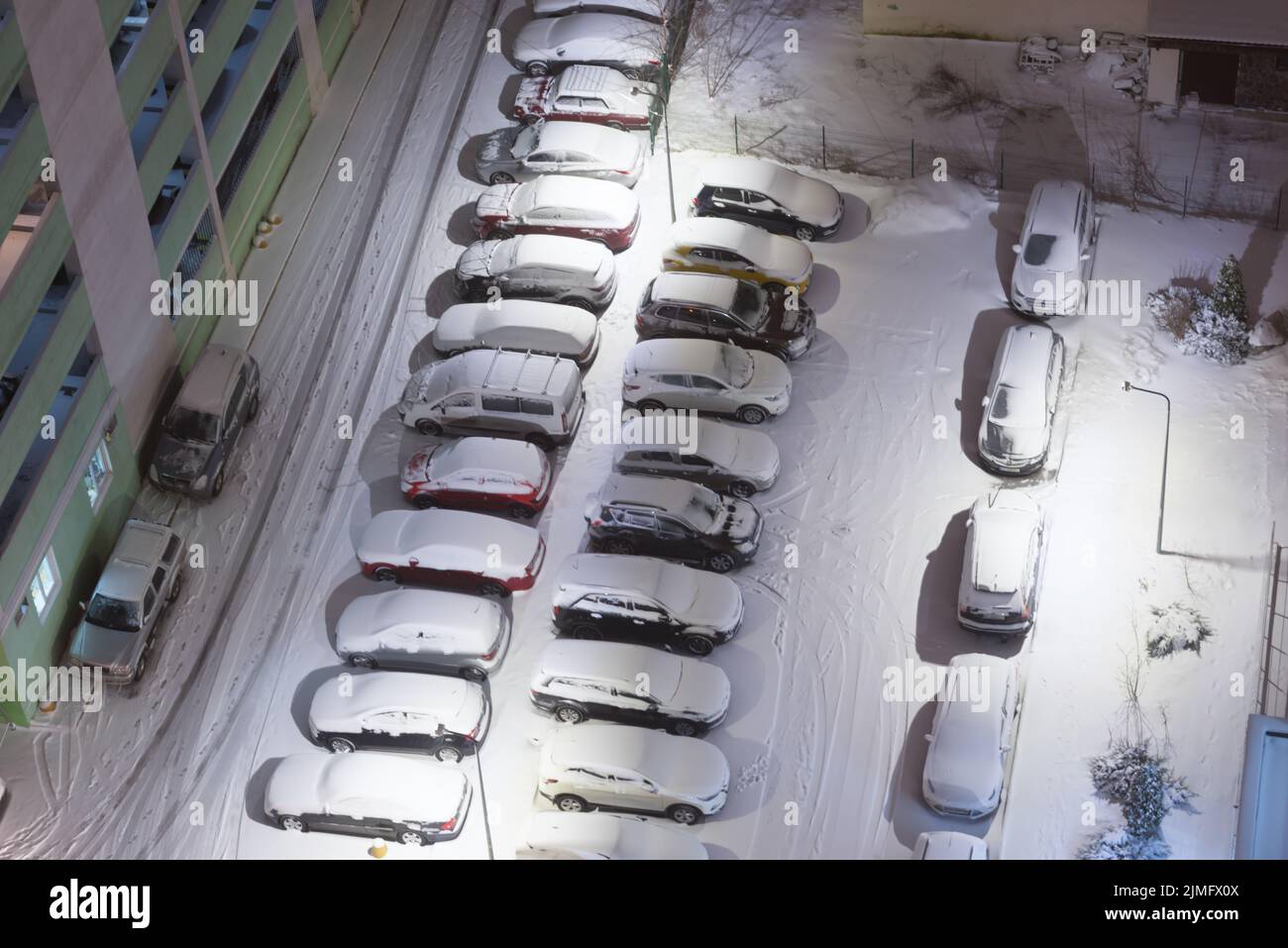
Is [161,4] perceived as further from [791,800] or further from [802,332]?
[791,800]

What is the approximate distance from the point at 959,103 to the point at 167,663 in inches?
941

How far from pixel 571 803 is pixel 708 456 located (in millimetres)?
8092

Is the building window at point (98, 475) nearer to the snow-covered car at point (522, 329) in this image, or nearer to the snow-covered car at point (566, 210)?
the snow-covered car at point (522, 329)

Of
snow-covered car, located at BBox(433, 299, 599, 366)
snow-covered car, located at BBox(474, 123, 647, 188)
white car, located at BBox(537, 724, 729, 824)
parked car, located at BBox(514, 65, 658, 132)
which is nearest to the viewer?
white car, located at BBox(537, 724, 729, 824)

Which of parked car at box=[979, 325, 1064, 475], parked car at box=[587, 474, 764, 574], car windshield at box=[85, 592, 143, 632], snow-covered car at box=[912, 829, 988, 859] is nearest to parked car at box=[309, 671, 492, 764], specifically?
car windshield at box=[85, 592, 143, 632]

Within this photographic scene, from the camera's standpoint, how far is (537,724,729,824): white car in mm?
31547

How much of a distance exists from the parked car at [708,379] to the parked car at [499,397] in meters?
1.45

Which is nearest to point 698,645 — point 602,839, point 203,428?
point 602,839

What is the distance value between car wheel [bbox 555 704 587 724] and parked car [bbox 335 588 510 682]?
159 centimetres

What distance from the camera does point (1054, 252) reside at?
3997cm

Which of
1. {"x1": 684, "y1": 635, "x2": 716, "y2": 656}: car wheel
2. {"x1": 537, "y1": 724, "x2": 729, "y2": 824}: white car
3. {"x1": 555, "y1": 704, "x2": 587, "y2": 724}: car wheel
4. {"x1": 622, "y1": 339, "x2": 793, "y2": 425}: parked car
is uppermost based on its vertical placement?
{"x1": 622, "y1": 339, "x2": 793, "y2": 425}: parked car

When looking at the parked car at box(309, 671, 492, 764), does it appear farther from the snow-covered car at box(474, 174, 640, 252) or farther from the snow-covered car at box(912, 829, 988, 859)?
the snow-covered car at box(474, 174, 640, 252)

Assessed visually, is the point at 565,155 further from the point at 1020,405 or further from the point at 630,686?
the point at 630,686

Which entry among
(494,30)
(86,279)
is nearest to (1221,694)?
(86,279)
